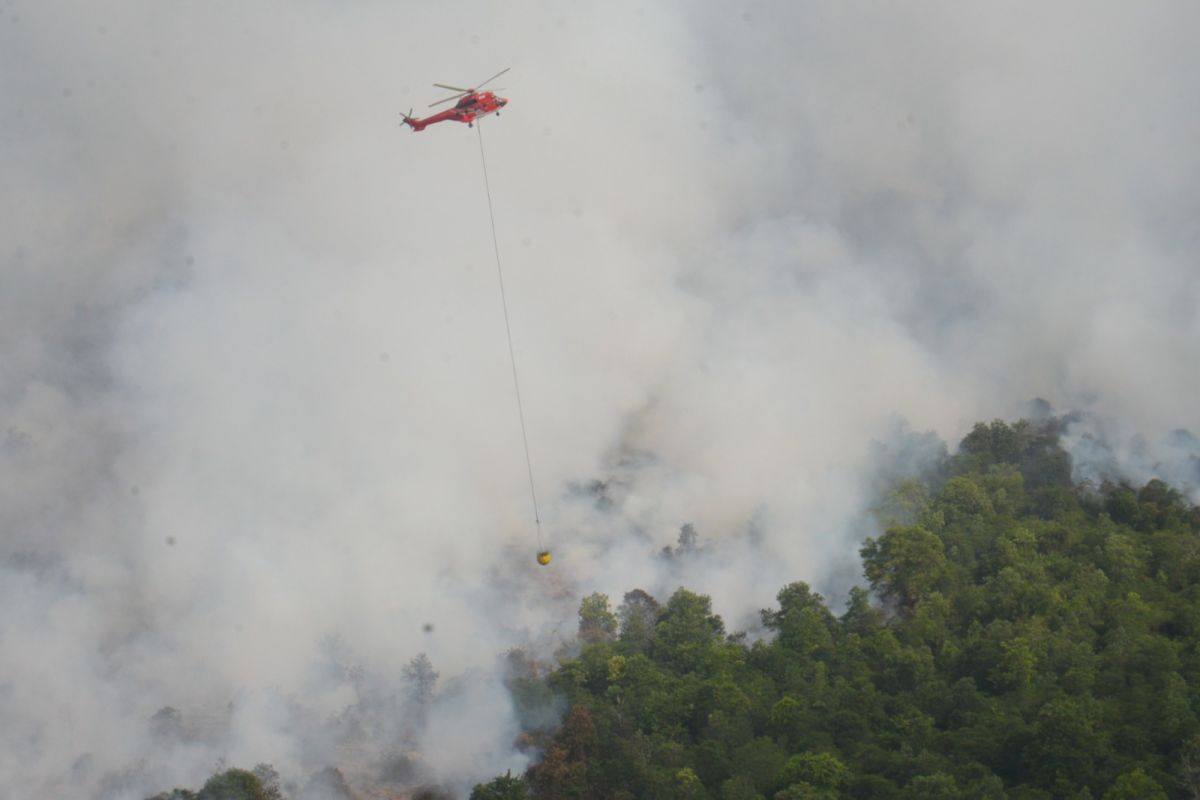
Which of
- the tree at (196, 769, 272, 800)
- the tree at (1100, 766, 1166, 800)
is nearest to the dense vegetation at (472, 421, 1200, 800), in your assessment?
the tree at (1100, 766, 1166, 800)

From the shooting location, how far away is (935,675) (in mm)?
68750

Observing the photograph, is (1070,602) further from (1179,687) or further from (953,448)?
(953,448)

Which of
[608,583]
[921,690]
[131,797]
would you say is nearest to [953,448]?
[608,583]

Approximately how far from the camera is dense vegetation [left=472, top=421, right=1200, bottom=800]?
5822 cm

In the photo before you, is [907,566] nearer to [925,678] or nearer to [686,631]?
[925,678]

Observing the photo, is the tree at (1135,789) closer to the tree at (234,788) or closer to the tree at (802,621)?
the tree at (802,621)

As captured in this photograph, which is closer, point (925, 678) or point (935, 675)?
point (925, 678)

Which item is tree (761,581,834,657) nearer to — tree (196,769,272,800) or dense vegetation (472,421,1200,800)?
dense vegetation (472,421,1200,800)

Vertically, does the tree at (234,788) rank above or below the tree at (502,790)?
above

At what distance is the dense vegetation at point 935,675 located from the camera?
191 feet

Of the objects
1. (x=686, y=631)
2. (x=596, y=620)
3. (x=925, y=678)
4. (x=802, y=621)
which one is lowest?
(x=925, y=678)

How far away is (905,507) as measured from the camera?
88.3 meters

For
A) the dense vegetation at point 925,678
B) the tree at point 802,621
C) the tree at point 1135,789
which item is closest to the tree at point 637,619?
the dense vegetation at point 925,678

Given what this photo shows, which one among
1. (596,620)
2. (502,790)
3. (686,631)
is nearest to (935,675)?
(686,631)
